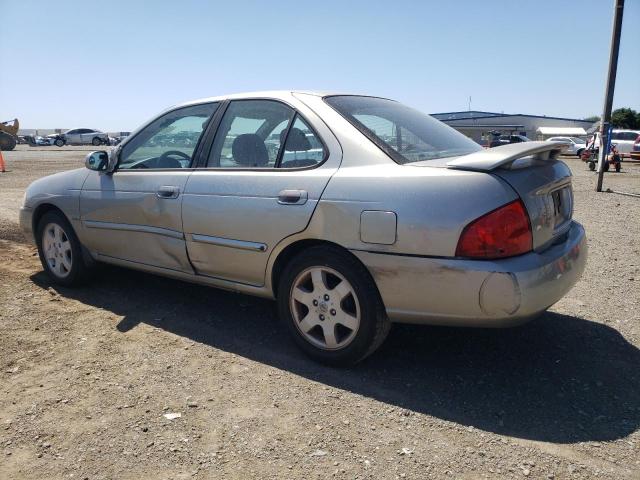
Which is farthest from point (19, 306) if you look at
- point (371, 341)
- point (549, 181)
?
point (549, 181)

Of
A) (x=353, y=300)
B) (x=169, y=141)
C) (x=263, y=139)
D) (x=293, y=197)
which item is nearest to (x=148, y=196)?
(x=169, y=141)

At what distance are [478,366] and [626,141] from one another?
2926 centimetres

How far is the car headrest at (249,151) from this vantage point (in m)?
3.49

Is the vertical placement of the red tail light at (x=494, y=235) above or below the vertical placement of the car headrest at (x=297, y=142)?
below

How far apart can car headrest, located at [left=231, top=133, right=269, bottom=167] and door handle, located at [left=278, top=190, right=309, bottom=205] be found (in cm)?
36

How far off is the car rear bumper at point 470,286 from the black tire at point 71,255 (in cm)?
285

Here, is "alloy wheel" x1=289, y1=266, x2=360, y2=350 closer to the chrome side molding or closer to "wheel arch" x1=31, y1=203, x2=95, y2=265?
the chrome side molding

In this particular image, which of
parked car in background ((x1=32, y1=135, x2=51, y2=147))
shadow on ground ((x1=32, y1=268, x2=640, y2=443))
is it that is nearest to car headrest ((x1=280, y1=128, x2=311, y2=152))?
shadow on ground ((x1=32, y1=268, x2=640, y2=443))

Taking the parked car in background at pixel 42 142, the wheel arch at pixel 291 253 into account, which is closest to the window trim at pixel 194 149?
the wheel arch at pixel 291 253

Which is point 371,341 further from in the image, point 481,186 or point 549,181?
point 549,181

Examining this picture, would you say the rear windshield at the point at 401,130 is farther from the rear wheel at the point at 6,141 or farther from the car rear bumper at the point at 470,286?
the rear wheel at the point at 6,141

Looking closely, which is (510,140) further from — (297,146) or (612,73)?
(297,146)

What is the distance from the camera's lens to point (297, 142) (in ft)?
11.0

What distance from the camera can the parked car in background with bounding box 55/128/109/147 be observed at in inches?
1898
